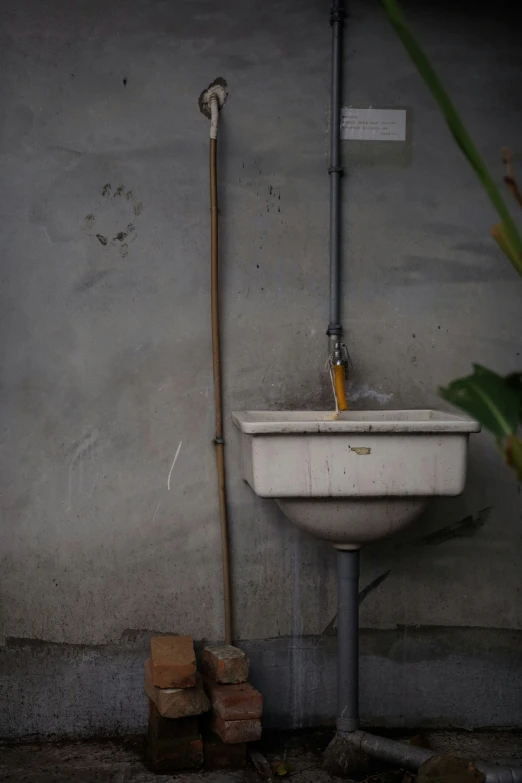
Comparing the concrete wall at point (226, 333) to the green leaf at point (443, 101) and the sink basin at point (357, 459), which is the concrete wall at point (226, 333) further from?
the green leaf at point (443, 101)

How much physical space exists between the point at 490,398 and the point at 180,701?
189cm

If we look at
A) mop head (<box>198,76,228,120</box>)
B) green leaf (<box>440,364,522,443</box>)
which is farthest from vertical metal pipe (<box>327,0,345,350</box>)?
green leaf (<box>440,364,522,443</box>)

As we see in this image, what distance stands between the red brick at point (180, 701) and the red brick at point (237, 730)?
7 centimetres

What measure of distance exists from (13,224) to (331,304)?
38.5 inches

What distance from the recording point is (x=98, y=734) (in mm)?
2479

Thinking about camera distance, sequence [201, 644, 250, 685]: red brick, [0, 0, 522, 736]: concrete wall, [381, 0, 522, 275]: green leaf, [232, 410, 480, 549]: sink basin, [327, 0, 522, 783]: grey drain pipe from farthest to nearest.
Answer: [0, 0, 522, 736]: concrete wall → [201, 644, 250, 685]: red brick → [327, 0, 522, 783]: grey drain pipe → [232, 410, 480, 549]: sink basin → [381, 0, 522, 275]: green leaf

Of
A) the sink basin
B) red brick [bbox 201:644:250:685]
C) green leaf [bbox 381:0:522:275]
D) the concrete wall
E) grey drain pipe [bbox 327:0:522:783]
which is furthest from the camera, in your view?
the concrete wall

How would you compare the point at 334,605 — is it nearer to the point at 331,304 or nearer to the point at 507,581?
the point at 507,581

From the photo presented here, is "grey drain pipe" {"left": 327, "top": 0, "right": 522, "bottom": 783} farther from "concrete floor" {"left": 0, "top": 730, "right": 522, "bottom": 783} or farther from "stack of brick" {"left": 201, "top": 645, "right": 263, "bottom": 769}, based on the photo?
"stack of brick" {"left": 201, "top": 645, "right": 263, "bottom": 769}

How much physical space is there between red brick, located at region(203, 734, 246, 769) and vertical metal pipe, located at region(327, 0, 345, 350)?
117cm

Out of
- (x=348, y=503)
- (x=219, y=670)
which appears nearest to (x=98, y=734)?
(x=219, y=670)

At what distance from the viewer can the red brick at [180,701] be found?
2.19 meters

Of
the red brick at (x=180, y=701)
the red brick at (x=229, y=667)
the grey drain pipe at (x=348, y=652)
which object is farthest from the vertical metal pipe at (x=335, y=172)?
the red brick at (x=180, y=701)

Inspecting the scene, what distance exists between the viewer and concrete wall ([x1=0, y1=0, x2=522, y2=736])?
2451mm
